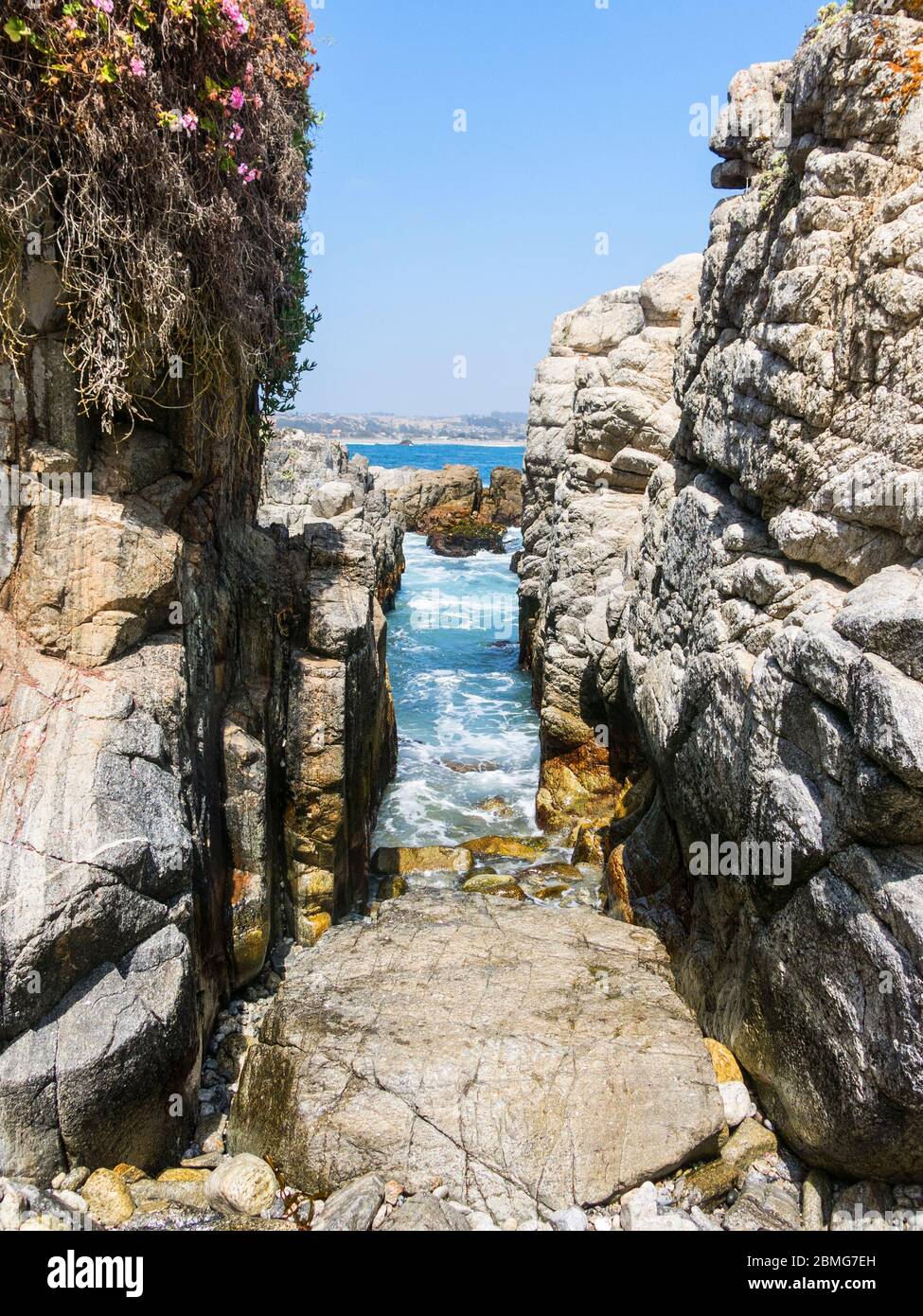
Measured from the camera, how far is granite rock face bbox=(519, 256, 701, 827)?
15.4 metres

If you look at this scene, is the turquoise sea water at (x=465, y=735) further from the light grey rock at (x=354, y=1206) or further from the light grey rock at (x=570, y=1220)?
the light grey rock at (x=354, y=1206)

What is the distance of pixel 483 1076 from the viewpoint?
6.77 metres

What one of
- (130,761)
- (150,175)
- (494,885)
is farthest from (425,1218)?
(150,175)

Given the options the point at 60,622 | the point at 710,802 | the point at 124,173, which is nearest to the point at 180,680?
the point at 60,622

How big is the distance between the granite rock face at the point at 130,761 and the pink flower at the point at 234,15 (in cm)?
317

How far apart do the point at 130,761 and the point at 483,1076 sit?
13.0ft

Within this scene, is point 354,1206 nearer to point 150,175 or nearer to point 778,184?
point 150,175

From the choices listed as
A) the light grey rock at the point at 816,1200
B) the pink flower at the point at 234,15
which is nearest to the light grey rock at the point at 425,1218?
the light grey rock at the point at 816,1200

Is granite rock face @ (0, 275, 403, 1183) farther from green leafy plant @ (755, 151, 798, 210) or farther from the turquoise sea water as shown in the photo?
green leafy plant @ (755, 151, 798, 210)

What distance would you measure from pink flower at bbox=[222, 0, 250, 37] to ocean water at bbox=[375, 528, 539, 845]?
39.6ft

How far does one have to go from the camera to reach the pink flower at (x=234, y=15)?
22.8 feet

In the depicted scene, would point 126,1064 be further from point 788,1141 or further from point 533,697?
point 533,697

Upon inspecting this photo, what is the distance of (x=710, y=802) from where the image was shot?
27.8 ft
